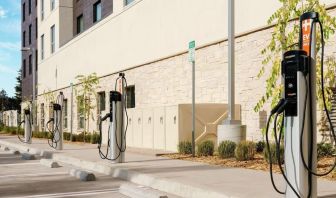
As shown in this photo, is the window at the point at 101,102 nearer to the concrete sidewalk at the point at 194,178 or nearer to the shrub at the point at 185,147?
the shrub at the point at 185,147

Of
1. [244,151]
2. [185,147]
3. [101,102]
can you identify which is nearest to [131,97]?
[101,102]

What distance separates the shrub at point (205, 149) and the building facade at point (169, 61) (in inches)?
74.8

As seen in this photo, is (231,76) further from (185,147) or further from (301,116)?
(301,116)

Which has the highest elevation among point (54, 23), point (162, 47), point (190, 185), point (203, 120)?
point (54, 23)

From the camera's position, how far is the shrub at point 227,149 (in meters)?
12.8

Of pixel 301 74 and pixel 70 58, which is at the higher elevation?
pixel 70 58

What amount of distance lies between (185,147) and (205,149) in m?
0.99

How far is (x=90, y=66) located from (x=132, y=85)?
8154 millimetres

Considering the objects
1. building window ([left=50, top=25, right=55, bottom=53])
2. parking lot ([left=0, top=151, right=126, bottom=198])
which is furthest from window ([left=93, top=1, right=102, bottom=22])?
parking lot ([left=0, top=151, right=126, bottom=198])

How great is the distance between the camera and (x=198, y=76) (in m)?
19.5

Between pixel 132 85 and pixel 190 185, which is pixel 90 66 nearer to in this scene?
pixel 132 85

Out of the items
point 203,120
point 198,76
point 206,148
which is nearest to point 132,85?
point 198,76

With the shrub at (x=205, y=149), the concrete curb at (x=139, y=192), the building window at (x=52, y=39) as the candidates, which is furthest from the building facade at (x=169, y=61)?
the building window at (x=52, y=39)

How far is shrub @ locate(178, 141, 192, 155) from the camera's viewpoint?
48.2ft
